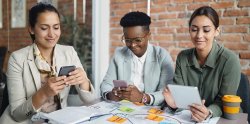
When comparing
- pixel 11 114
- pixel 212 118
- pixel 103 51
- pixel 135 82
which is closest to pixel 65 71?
pixel 11 114

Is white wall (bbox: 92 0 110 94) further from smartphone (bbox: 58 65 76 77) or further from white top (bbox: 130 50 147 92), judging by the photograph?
smartphone (bbox: 58 65 76 77)

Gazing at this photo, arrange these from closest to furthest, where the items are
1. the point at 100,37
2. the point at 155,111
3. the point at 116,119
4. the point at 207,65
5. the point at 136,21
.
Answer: the point at 116,119 < the point at 155,111 < the point at 207,65 < the point at 136,21 < the point at 100,37

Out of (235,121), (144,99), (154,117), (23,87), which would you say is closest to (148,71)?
(144,99)

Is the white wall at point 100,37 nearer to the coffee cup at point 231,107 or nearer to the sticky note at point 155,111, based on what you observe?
the sticky note at point 155,111

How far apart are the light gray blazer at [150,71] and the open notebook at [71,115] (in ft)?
1.60

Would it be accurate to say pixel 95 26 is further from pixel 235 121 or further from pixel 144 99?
pixel 235 121

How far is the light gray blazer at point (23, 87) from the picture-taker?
62.7 inches

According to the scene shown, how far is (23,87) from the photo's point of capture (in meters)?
1.68

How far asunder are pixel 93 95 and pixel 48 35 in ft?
1.72

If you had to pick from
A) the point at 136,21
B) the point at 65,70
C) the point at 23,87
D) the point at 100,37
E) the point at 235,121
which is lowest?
the point at 235,121

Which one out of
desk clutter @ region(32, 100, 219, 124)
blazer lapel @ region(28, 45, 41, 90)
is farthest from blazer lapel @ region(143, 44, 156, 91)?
blazer lapel @ region(28, 45, 41, 90)

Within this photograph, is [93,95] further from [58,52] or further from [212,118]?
[212,118]

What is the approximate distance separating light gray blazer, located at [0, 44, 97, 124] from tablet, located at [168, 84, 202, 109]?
2.19 ft

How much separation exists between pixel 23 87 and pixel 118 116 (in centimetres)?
72
